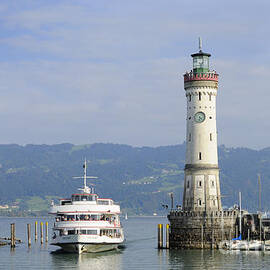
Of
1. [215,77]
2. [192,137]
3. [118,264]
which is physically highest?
[215,77]

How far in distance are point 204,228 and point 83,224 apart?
17.9 meters

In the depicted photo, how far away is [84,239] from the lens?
10312 centimetres

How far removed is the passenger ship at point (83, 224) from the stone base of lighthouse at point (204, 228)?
10.8m

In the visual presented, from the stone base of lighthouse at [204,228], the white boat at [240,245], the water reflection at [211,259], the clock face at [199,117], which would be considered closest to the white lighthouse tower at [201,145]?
the clock face at [199,117]

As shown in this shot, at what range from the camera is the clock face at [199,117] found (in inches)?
4304

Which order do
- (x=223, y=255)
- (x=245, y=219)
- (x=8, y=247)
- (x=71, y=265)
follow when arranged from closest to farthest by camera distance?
(x=71, y=265)
(x=223, y=255)
(x=245, y=219)
(x=8, y=247)

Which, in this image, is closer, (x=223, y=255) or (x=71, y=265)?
(x=71, y=265)

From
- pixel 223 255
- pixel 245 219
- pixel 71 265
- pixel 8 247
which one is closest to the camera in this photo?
pixel 71 265

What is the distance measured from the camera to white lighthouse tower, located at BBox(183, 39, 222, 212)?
10769 cm

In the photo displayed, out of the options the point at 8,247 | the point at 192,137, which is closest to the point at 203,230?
the point at 192,137

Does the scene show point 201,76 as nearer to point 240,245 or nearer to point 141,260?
point 240,245

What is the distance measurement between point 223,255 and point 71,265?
22008 mm

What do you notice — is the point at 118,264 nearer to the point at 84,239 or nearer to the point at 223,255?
the point at 84,239

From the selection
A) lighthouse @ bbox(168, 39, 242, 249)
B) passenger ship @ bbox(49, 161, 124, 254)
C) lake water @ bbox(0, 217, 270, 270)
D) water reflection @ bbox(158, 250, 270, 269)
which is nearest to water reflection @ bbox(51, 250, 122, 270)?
Answer: lake water @ bbox(0, 217, 270, 270)
